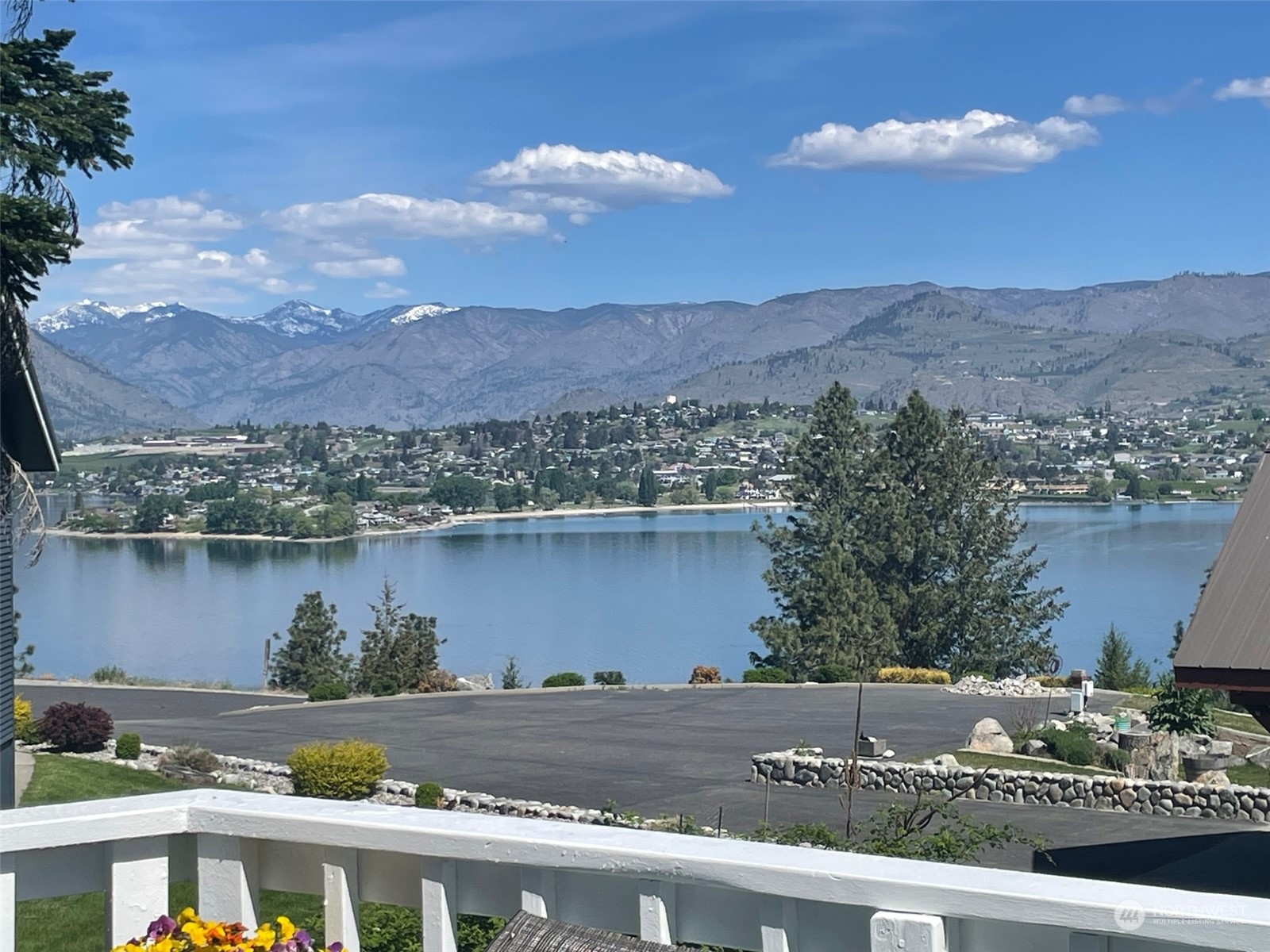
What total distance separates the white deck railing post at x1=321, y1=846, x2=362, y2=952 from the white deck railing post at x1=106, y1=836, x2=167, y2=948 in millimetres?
300

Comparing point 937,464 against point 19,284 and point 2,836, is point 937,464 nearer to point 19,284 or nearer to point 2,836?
point 19,284

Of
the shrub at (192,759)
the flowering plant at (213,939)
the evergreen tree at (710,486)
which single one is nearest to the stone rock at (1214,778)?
the shrub at (192,759)

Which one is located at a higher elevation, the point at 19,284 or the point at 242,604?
the point at 19,284

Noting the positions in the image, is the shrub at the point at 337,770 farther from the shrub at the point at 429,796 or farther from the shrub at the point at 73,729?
the shrub at the point at 73,729

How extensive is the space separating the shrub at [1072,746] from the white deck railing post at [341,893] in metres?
18.8

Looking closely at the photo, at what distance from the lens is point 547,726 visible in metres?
24.8

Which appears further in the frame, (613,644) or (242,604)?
(242,604)

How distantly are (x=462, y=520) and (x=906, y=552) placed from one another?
114 metres

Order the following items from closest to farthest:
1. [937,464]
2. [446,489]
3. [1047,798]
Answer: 1. [1047,798]
2. [937,464]
3. [446,489]

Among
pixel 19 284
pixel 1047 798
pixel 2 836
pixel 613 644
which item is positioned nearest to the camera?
pixel 2 836

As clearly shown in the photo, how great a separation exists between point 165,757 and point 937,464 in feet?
107

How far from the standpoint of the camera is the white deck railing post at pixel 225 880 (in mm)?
2492

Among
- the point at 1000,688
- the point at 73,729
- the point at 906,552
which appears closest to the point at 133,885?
the point at 73,729

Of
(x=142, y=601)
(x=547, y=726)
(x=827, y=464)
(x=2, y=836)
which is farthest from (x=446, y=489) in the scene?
(x=2, y=836)
